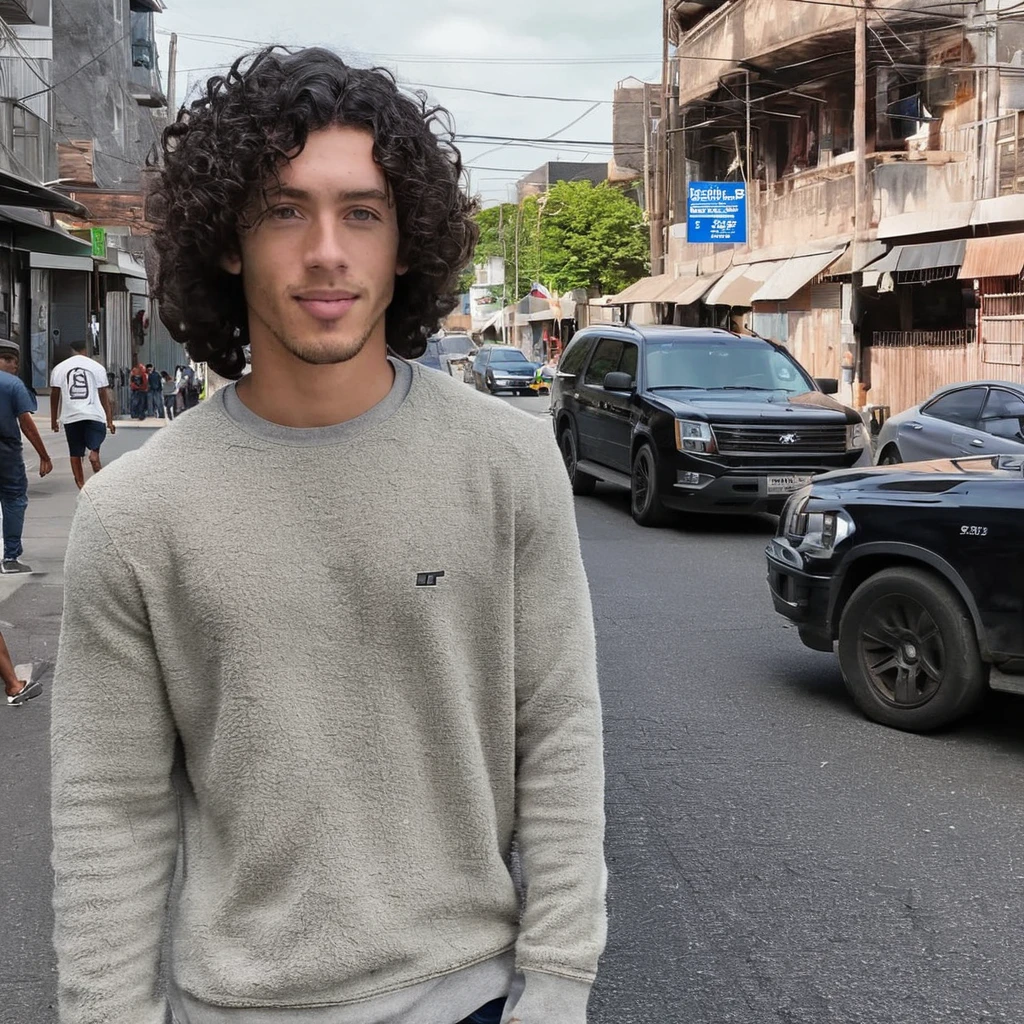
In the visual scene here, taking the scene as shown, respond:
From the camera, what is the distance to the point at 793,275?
31688 mm

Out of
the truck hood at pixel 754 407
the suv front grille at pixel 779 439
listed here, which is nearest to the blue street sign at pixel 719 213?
the truck hood at pixel 754 407

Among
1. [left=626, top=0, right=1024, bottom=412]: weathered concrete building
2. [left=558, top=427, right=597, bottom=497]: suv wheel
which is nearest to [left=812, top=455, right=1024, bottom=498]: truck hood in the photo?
[left=558, top=427, right=597, bottom=497]: suv wheel

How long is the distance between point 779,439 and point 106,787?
42.1 ft

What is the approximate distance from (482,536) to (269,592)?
0.86 ft

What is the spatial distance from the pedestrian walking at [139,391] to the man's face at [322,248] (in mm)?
32908

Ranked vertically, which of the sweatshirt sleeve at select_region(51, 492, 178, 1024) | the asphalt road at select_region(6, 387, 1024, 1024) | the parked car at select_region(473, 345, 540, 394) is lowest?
the asphalt road at select_region(6, 387, 1024, 1024)

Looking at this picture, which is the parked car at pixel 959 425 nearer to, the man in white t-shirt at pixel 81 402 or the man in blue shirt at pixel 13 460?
the man in blue shirt at pixel 13 460

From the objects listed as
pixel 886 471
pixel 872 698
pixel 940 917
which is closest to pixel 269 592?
pixel 940 917

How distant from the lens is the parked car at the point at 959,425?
1426cm

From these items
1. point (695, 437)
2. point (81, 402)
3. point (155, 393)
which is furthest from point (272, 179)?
point (155, 393)

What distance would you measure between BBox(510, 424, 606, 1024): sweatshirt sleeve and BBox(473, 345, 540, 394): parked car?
162 feet

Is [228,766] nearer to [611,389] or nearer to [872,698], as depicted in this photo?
[872,698]

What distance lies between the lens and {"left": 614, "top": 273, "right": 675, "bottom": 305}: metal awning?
4438 centimetres

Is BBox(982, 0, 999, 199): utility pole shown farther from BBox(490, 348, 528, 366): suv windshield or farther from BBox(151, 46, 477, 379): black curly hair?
BBox(490, 348, 528, 366): suv windshield
